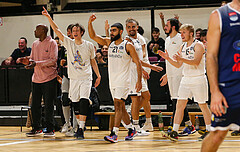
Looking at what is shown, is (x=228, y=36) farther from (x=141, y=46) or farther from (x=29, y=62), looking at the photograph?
(x=29, y=62)

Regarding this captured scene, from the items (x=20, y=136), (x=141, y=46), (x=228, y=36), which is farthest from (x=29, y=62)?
(x=228, y=36)

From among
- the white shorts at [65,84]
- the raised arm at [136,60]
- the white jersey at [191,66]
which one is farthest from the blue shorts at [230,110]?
the white shorts at [65,84]

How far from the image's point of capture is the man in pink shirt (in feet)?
28.4

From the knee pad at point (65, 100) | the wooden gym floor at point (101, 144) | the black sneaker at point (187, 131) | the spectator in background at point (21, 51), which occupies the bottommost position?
the wooden gym floor at point (101, 144)

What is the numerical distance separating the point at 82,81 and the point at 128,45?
132cm

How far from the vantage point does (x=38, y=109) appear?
28.9 feet

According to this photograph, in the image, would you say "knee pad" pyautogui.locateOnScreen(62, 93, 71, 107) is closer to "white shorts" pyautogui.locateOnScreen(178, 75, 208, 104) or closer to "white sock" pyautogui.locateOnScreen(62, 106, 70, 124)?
"white sock" pyautogui.locateOnScreen(62, 106, 70, 124)

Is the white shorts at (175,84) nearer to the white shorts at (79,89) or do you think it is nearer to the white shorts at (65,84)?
the white shorts at (79,89)

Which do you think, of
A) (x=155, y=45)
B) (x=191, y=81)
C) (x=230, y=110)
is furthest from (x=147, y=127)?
(x=230, y=110)

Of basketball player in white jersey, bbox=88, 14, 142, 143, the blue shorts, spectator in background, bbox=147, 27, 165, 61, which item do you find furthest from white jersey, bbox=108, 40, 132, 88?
the blue shorts

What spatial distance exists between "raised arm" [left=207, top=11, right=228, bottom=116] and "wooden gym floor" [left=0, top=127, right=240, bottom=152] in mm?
2905

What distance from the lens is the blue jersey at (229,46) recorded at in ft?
11.9

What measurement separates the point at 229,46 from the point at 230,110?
53 cm

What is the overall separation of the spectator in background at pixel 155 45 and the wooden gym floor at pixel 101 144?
263 centimetres
